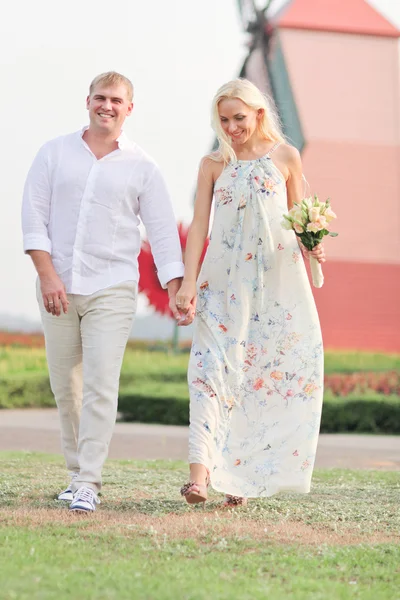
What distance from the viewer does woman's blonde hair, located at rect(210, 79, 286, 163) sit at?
4566 mm

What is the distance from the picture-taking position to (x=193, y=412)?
4.48m

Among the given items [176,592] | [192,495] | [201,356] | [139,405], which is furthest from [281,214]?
[139,405]

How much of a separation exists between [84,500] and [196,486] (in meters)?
0.46

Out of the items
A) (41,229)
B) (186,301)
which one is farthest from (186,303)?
(41,229)

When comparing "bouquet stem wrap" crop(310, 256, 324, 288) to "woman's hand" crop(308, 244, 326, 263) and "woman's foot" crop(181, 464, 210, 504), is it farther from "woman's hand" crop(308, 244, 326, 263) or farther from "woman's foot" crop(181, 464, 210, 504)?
"woman's foot" crop(181, 464, 210, 504)

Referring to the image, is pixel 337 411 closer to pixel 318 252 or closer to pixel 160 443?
pixel 160 443

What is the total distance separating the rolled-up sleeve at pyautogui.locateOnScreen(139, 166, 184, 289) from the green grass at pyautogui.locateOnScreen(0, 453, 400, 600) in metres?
1.03

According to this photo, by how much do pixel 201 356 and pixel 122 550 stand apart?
1.19 m

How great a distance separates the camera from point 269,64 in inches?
646

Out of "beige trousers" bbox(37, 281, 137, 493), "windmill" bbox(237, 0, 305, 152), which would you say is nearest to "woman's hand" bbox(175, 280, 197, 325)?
"beige trousers" bbox(37, 281, 137, 493)

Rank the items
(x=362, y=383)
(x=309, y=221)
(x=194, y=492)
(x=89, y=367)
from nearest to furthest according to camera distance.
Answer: (x=194, y=492), (x=309, y=221), (x=89, y=367), (x=362, y=383)

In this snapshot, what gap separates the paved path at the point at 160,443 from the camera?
8117 mm

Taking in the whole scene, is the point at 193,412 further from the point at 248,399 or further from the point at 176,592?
the point at 176,592

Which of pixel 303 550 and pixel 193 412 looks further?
pixel 193 412
